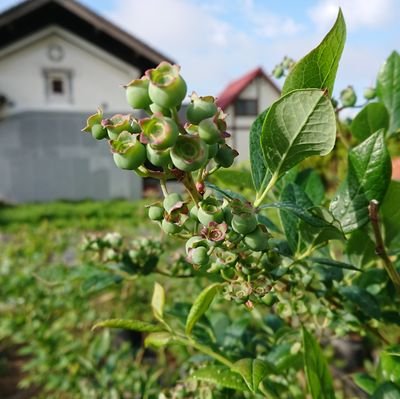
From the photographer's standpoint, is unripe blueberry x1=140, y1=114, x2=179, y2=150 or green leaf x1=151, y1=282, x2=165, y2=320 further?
green leaf x1=151, y1=282, x2=165, y2=320

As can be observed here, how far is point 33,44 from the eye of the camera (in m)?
9.16

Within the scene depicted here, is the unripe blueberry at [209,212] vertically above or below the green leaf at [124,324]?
above

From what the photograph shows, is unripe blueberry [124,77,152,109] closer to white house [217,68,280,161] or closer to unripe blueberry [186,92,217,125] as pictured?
unripe blueberry [186,92,217,125]

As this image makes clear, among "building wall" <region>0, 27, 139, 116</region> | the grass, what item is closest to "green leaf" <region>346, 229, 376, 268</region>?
the grass

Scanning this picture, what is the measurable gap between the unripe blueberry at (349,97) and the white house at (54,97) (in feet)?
28.5

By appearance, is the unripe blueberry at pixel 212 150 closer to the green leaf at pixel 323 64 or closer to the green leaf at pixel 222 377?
the green leaf at pixel 323 64

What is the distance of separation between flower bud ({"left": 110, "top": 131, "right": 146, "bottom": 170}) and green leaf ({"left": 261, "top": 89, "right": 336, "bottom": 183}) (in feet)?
0.27

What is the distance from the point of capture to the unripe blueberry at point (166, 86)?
257mm

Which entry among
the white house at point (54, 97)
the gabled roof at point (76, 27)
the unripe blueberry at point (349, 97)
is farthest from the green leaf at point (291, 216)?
the white house at point (54, 97)

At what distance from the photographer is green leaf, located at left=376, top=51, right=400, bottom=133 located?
53 centimetres

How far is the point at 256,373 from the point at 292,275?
0.27 ft

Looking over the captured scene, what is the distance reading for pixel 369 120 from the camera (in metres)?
0.52

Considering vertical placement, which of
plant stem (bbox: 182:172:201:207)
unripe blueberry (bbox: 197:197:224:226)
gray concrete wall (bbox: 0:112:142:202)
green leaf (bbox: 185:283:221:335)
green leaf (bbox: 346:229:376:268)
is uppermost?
gray concrete wall (bbox: 0:112:142:202)

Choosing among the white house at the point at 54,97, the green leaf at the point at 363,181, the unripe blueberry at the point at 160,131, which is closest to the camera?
the unripe blueberry at the point at 160,131
